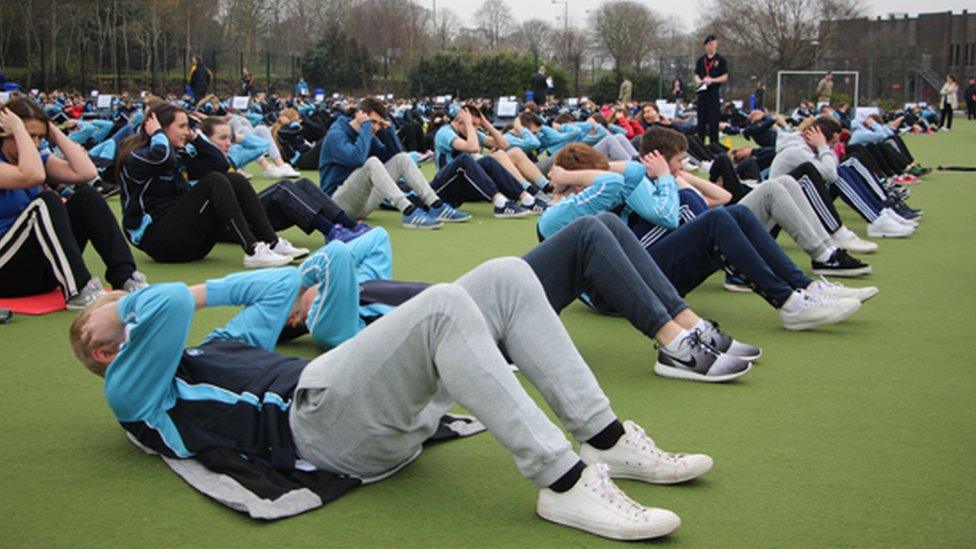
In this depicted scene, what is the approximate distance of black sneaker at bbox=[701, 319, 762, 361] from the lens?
15.0 ft

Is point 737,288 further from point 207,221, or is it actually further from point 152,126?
point 152,126

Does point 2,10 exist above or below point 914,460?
above

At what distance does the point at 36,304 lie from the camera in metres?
6.14

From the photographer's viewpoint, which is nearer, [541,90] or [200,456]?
[200,456]

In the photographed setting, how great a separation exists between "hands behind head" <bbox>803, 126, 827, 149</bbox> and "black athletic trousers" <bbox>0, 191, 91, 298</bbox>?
5.48 meters

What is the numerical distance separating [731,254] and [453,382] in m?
2.81

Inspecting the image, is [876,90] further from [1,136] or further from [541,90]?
[1,136]

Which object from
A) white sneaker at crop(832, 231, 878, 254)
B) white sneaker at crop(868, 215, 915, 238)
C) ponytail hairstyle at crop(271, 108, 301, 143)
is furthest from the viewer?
ponytail hairstyle at crop(271, 108, 301, 143)

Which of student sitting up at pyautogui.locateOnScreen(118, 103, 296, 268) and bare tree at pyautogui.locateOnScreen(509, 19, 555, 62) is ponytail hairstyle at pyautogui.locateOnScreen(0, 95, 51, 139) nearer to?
student sitting up at pyautogui.locateOnScreen(118, 103, 296, 268)

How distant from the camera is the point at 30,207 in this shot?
19.6 feet


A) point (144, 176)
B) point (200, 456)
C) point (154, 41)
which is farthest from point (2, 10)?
point (200, 456)

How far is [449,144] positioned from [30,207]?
625 cm

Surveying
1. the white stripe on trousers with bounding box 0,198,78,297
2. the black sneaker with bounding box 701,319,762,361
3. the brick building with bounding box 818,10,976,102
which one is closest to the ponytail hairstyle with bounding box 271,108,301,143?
the white stripe on trousers with bounding box 0,198,78,297

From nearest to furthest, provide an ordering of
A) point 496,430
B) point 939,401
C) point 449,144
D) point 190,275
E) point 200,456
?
point 496,430 → point 200,456 → point 939,401 → point 190,275 → point 449,144
